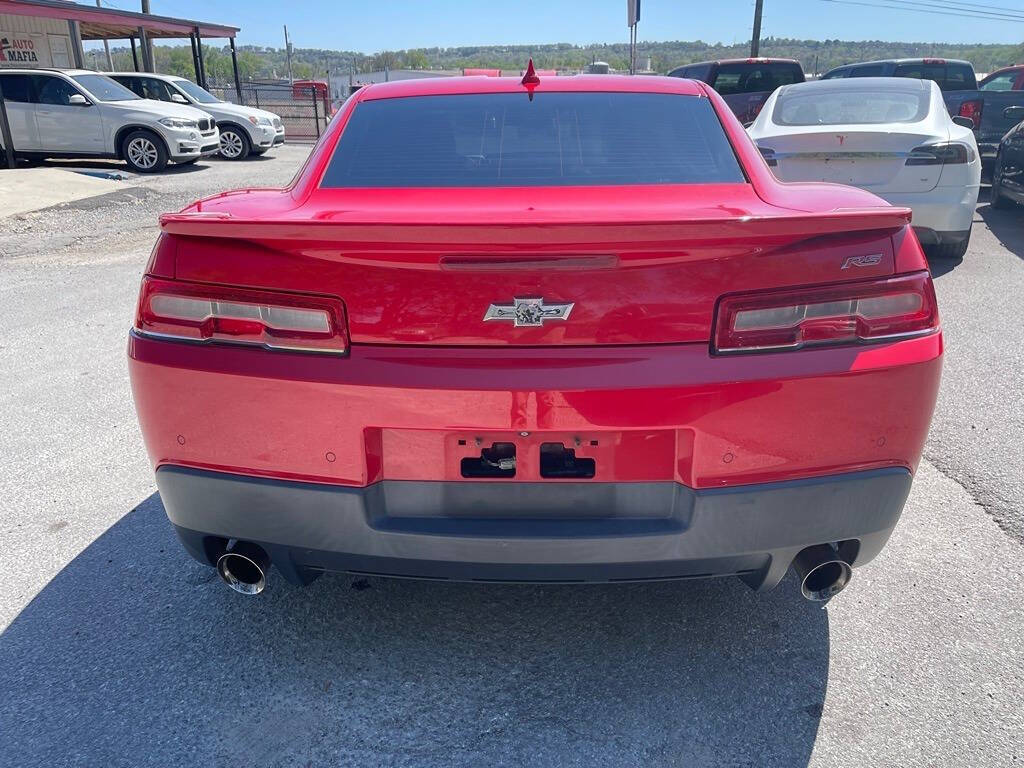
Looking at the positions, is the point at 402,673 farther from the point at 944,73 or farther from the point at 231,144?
the point at 231,144

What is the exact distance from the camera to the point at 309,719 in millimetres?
2209

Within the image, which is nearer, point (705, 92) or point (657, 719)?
point (657, 719)

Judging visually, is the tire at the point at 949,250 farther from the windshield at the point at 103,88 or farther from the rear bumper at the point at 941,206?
the windshield at the point at 103,88

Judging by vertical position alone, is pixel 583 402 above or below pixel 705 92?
below

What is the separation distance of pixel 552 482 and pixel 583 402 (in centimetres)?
24

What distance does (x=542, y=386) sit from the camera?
1.92 m

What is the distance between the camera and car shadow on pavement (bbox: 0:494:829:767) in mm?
2109

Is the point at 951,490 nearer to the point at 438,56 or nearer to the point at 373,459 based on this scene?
the point at 373,459

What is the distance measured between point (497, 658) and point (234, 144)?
17413mm

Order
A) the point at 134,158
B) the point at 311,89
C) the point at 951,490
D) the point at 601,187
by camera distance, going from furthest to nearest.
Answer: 1. the point at 311,89
2. the point at 134,158
3. the point at 951,490
4. the point at 601,187

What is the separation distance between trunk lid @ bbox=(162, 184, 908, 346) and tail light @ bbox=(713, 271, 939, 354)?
0.10 feet

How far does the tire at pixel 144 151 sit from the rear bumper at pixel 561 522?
1468 cm

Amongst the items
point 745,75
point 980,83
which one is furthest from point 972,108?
point 980,83

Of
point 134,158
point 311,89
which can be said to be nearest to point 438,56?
point 311,89
